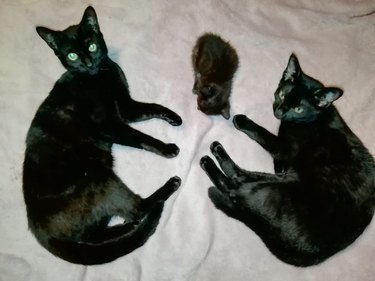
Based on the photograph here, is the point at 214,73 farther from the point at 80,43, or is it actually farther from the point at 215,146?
the point at 80,43

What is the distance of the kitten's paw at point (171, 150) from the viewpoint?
2330mm

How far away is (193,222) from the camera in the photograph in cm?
230

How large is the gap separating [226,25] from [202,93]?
547 mm

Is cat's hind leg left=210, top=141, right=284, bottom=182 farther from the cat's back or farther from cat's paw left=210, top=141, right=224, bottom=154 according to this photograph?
→ the cat's back

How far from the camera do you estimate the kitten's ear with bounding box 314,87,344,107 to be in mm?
2090

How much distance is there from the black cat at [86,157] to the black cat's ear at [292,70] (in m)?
0.62

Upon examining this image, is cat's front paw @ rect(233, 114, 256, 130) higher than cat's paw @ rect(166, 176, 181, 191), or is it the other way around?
cat's front paw @ rect(233, 114, 256, 130)

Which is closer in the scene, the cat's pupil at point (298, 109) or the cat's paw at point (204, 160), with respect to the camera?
the cat's pupil at point (298, 109)

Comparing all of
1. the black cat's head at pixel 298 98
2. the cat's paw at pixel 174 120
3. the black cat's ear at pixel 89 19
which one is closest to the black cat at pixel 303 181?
the black cat's head at pixel 298 98

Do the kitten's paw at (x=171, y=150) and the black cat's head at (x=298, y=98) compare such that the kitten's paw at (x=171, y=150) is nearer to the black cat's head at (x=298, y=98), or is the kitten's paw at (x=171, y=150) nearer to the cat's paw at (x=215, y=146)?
the cat's paw at (x=215, y=146)

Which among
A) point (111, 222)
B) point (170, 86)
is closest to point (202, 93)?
point (170, 86)

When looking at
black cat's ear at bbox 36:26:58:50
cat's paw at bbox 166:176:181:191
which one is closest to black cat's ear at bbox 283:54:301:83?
cat's paw at bbox 166:176:181:191

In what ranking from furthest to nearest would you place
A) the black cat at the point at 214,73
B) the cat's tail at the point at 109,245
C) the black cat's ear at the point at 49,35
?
the black cat at the point at 214,73, the black cat's ear at the point at 49,35, the cat's tail at the point at 109,245

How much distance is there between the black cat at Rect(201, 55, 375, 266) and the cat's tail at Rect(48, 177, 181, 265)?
0.39 meters
